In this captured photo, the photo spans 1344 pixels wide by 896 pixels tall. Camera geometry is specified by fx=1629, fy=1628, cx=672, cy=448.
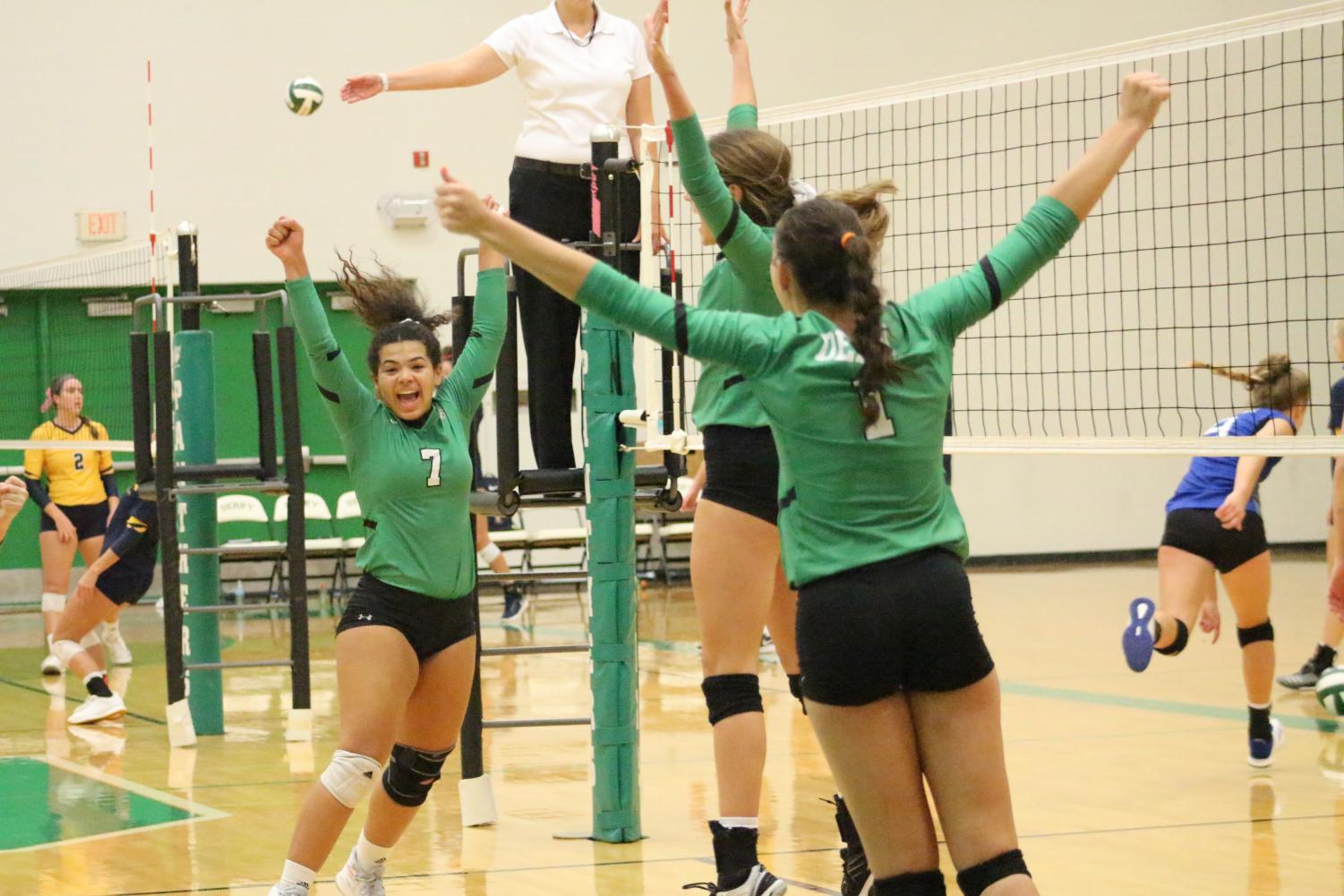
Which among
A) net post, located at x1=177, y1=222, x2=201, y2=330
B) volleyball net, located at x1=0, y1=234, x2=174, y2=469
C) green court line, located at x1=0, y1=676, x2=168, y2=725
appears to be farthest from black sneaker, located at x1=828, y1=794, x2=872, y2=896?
volleyball net, located at x1=0, y1=234, x2=174, y2=469

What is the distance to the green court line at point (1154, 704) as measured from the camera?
330 inches

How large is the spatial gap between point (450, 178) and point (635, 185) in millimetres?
2726

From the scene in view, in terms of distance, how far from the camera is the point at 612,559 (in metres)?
5.76

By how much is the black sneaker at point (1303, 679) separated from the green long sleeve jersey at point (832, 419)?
23.6ft

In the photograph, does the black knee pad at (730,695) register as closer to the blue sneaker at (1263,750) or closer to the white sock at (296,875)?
the white sock at (296,875)

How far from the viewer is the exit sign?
15.4 meters

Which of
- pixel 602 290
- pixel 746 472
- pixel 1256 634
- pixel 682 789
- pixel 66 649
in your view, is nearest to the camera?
pixel 602 290

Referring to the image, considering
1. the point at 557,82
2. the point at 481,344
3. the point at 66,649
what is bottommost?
the point at 66,649

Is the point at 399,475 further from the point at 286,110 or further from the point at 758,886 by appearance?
the point at 286,110

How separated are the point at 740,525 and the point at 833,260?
1265 mm

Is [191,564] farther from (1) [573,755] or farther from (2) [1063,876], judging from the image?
(2) [1063,876]

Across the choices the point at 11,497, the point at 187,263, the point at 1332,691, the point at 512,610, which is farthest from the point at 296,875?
the point at 512,610

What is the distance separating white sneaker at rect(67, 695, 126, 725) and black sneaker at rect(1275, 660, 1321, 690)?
22.0ft

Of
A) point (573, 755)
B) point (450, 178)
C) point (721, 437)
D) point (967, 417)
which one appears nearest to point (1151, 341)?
point (967, 417)
